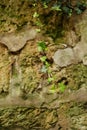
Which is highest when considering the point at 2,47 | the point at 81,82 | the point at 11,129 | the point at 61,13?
the point at 61,13

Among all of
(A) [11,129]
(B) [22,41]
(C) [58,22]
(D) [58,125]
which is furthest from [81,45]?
(A) [11,129]

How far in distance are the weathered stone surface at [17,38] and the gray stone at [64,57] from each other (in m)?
0.16

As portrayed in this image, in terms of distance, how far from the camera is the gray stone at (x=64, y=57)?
1.91m

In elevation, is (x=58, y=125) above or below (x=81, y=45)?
below

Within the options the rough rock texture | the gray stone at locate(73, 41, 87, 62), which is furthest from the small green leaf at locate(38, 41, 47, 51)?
the gray stone at locate(73, 41, 87, 62)

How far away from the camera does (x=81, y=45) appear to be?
1.92 metres

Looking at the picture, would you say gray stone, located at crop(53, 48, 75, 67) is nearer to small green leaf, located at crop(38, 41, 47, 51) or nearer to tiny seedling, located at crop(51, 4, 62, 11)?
small green leaf, located at crop(38, 41, 47, 51)

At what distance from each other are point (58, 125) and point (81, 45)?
0.43 meters

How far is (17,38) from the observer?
6.32 feet

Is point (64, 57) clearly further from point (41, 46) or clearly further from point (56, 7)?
point (56, 7)

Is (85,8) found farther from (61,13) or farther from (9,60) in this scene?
(9,60)

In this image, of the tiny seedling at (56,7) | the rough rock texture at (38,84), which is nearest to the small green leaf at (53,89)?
the rough rock texture at (38,84)

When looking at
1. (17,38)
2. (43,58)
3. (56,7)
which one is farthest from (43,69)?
(56,7)

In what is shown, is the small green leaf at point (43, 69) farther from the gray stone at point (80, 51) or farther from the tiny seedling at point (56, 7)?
the tiny seedling at point (56, 7)
